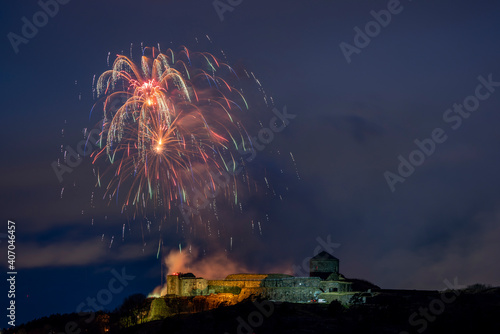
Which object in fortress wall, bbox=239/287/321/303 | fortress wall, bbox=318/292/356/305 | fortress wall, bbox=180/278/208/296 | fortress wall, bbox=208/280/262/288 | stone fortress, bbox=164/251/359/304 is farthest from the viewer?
fortress wall, bbox=180/278/208/296

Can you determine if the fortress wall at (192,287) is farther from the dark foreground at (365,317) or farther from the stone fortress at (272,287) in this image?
the dark foreground at (365,317)

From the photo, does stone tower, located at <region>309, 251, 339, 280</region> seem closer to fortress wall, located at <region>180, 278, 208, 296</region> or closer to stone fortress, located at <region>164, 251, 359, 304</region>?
stone fortress, located at <region>164, 251, 359, 304</region>

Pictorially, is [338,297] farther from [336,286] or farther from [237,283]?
[237,283]

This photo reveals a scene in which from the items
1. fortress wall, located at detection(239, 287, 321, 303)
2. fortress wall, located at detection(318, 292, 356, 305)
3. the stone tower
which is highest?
the stone tower

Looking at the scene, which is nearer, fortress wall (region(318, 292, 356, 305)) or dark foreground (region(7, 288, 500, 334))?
dark foreground (region(7, 288, 500, 334))

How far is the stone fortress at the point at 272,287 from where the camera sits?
104375mm

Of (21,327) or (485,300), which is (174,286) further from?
(485,300)

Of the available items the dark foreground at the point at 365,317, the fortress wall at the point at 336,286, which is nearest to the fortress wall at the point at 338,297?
the fortress wall at the point at 336,286

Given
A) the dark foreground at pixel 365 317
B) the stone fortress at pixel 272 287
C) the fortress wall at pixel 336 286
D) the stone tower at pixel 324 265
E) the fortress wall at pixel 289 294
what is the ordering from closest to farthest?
the dark foreground at pixel 365 317, the fortress wall at pixel 289 294, the stone fortress at pixel 272 287, the fortress wall at pixel 336 286, the stone tower at pixel 324 265

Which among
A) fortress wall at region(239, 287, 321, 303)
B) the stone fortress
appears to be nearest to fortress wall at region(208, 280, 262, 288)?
the stone fortress

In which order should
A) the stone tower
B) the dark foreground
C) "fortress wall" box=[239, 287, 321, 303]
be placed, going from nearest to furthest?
the dark foreground → "fortress wall" box=[239, 287, 321, 303] → the stone tower

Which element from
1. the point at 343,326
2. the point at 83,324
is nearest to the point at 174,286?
the point at 83,324

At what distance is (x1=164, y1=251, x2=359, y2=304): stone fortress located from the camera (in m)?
104

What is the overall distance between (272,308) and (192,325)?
39.6 feet
